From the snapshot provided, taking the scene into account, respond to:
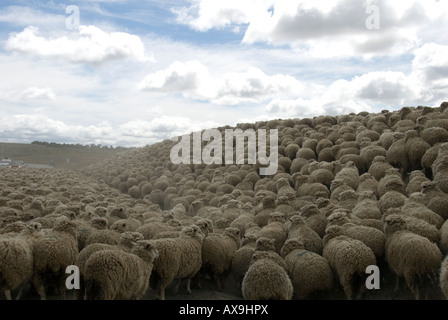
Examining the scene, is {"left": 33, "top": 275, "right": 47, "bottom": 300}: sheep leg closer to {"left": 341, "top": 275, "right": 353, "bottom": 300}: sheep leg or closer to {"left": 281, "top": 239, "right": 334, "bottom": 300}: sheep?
{"left": 281, "top": 239, "right": 334, "bottom": 300}: sheep

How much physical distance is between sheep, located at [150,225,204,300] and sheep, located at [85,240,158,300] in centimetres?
74

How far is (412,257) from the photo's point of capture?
741cm

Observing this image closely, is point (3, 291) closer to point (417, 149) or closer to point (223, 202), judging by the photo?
point (223, 202)

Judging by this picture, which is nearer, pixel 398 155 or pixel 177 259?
pixel 177 259

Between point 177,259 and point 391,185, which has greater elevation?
point 391,185

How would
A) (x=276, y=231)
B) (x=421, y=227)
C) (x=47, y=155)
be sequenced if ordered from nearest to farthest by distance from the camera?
1. (x=421, y=227)
2. (x=276, y=231)
3. (x=47, y=155)

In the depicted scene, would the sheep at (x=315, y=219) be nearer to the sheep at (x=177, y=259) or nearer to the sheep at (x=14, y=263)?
the sheep at (x=177, y=259)

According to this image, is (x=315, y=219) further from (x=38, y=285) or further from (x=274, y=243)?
(x=38, y=285)

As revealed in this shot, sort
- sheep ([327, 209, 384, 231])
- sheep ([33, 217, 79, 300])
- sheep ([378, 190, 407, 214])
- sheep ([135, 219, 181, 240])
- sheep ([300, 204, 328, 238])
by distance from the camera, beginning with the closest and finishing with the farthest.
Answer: sheep ([33, 217, 79, 300]) < sheep ([327, 209, 384, 231]) < sheep ([135, 219, 181, 240]) < sheep ([300, 204, 328, 238]) < sheep ([378, 190, 407, 214])

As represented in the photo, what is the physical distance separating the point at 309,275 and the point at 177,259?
2.92m

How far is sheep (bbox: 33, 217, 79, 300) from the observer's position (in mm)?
7438

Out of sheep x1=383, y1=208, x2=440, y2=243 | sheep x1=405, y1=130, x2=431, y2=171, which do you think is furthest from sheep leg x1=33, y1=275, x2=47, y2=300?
sheep x1=405, y1=130, x2=431, y2=171

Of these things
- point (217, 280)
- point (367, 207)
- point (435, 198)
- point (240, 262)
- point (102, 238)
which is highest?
point (435, 198)

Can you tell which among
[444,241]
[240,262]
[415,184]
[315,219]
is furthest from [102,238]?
[415,184]
